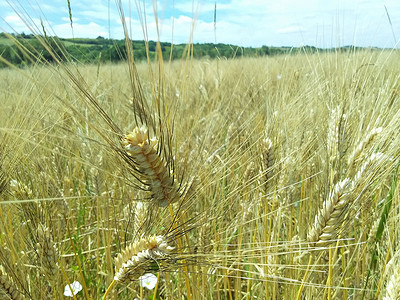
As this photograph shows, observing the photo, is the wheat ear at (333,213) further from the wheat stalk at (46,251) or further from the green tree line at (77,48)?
the wheat stalk at (46,251)

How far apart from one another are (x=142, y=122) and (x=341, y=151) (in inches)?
20.8

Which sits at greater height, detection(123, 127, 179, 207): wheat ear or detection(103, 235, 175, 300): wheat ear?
detection(123, 127, 179, 207): wheat ear

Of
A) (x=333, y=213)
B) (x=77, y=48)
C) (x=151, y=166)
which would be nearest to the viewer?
(x=151, y=166)

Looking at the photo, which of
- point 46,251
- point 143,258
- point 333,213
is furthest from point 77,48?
point 333,213

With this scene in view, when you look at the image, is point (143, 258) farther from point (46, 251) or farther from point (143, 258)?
point (46, 251)

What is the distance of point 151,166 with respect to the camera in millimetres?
567

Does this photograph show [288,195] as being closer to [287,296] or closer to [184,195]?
[287,296]

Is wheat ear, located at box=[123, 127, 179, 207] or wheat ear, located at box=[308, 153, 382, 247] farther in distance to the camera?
wheat ear, located at box=[308, 153, 382, 247]

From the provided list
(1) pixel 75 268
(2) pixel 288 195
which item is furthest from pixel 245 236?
(1) pixel 75 268

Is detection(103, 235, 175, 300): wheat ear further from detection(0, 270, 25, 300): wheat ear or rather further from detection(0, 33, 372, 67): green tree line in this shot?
detection(0, 33, 372, 67): green tree line

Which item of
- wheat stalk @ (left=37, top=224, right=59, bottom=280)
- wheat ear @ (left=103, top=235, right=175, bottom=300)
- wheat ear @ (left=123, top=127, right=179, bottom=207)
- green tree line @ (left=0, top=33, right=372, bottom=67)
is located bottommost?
wheat stalk @ (left=37, top=224, right=59, bottom=280)

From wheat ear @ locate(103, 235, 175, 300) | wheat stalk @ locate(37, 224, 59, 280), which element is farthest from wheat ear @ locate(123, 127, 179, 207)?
wheat stalk @ locate(37, 224, 59, 280)

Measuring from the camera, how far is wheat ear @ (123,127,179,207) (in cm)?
53

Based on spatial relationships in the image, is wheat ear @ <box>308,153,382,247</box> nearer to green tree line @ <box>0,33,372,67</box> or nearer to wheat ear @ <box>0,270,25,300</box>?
green tree line @ <box>0,33,372,67</box>
